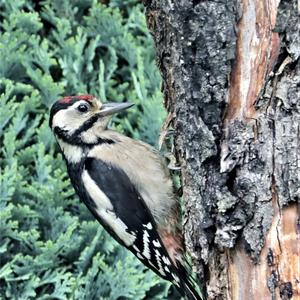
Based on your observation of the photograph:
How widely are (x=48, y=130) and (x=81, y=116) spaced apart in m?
0.82

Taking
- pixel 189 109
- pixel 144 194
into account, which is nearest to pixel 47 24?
pixel 144 194

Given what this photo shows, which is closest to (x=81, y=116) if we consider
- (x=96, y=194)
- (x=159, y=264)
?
(x=96, y=194)

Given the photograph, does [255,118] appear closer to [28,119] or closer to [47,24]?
[28,119]

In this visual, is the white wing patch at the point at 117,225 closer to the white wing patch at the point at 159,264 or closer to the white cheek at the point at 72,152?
the white wing patch at the point at 159,264

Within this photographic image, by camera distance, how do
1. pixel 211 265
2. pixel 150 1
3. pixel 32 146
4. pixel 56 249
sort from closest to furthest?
pixel 211 265, pixel 150 1, pixel 56 249, pixel 32 146

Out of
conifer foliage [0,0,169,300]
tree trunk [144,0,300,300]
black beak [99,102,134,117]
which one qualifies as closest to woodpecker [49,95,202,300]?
black beak [99,102,134,117]

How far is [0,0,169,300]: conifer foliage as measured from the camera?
14.1ft

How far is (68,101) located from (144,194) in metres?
0.55

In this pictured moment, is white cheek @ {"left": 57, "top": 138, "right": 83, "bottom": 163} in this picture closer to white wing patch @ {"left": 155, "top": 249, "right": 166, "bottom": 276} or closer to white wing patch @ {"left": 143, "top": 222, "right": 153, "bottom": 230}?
white wing patch @ {"left": 143, "top": 222, "right": 153, "bottom": 230}

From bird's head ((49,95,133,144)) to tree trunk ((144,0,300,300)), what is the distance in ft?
3.57

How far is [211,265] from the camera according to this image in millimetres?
2768

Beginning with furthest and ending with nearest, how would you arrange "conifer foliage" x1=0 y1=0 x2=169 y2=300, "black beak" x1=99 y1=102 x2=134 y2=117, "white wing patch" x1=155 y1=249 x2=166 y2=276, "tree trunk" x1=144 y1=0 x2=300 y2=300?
"conifer foliage" x1=0 y1=0 x2=169 y2=300 < "black beak" x1=99 y1=102 x2=134 y2=117 < "white wing patch" x1=155 y1=249 x2=166 y2=276 < "tree trunk" x1=144 y1=0 x2=300 y2=300

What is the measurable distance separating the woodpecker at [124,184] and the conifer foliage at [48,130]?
58cm

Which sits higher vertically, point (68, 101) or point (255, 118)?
point (255, 118)
